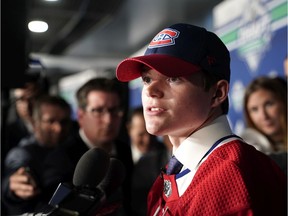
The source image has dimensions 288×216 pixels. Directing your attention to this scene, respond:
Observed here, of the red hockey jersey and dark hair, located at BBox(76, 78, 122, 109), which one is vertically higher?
dark hair, located at BBox(76, 78, 122, 109)

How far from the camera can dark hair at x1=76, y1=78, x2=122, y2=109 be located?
1.24 metres

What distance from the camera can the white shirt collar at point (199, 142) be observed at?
0.71 m

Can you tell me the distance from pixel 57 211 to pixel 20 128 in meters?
1.70

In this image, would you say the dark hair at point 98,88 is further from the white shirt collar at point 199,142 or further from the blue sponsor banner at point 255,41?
the blue sponsor banner at point 255,41

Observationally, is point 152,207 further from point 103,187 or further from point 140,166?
point 140,166

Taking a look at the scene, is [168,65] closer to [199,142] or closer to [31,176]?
[199,142]

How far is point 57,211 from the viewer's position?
556 millimetres

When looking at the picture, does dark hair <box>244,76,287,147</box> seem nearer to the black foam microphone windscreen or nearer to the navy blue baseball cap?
the navy blue baseball cap

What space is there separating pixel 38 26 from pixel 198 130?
525mm

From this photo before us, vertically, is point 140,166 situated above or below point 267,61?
below

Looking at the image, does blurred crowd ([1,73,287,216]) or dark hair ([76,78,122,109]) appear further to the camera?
dark hair ([76,78,122,109])

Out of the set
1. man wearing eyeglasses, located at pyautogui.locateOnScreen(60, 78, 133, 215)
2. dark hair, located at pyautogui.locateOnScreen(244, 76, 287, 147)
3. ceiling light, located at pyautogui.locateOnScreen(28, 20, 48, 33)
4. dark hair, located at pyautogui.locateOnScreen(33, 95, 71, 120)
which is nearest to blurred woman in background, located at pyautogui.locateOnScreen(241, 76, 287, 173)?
dark hair, located at pyautogui.locateOnScreen(244, 76, 287, 147)

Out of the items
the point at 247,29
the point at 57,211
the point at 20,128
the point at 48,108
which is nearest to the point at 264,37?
the point at 247,29

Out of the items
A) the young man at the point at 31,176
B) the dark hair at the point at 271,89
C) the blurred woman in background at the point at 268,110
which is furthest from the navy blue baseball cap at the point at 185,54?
the dark hair at the point at 271,89
